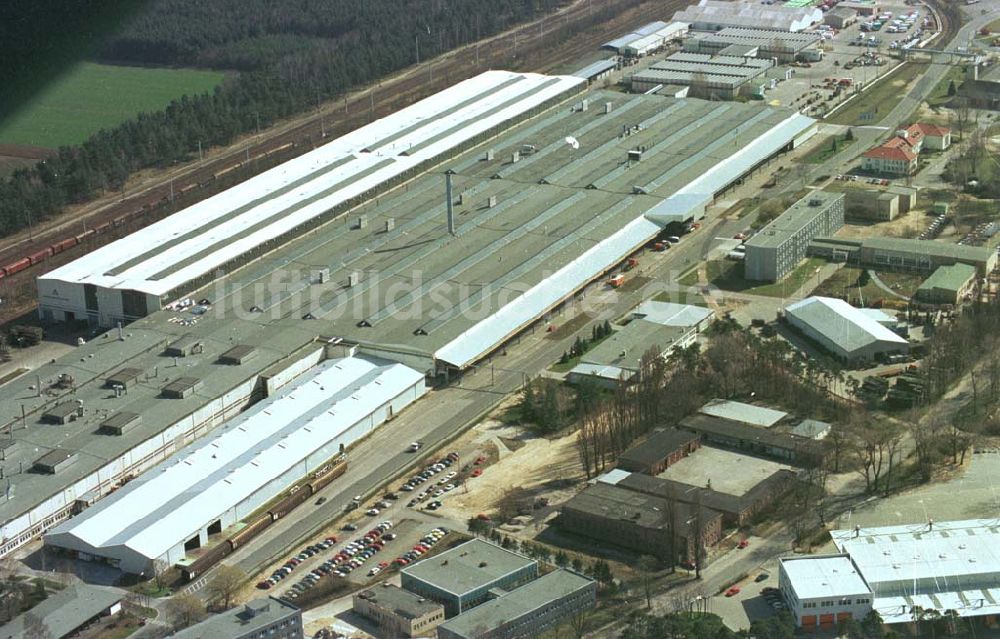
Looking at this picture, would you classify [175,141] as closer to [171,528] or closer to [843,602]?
[171,528]

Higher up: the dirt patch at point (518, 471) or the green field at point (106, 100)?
the green field at point (106, 100)

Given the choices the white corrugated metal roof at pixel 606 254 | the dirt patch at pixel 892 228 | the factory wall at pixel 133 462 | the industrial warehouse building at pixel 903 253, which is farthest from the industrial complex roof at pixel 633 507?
the dirt patch at pixel 892 228

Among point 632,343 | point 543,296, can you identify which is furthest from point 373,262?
point 632,343

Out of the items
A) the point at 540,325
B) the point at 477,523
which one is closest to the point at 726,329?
the point at 540,325

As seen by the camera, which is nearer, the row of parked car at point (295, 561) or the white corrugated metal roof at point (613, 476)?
the row of parked car at point (295, 561)

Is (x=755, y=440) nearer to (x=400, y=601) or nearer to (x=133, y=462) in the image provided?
(x=400, y=601)

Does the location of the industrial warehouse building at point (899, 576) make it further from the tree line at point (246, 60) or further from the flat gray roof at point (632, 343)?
the tree line at point (246, 60)
